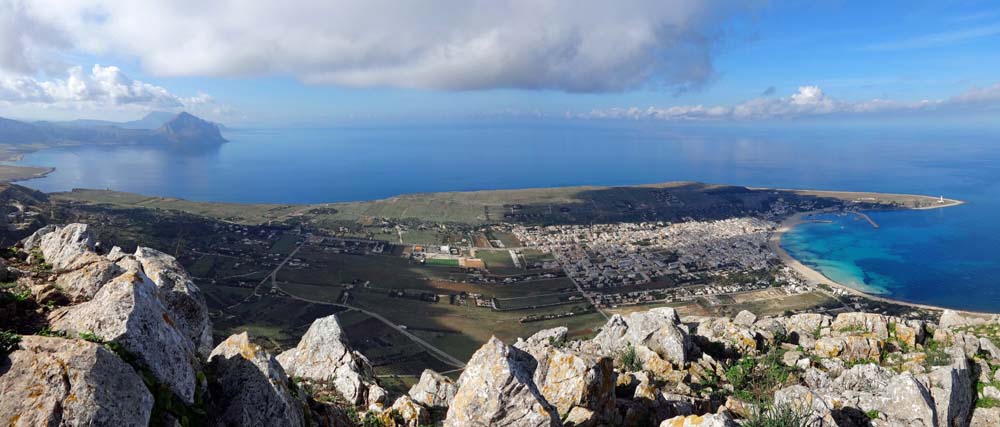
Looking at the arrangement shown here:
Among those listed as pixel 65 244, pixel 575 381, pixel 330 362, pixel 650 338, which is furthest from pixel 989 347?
pixel 65 244

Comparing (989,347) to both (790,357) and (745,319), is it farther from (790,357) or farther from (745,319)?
(745,319)

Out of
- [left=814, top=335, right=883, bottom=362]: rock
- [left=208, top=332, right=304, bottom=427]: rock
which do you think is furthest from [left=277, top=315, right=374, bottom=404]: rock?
[left=814, top=335, right=883, bottom=362]: rock

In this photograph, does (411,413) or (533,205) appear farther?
(533,205)

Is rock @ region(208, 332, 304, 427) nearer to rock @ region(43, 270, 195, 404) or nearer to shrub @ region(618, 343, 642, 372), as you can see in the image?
rock @ region(43, 270, 195, 404)

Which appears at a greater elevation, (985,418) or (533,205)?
(985,418)

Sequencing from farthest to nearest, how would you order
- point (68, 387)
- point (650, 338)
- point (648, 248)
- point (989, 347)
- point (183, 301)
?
1. point (648, 248)
2. point (650, 338)
3. point (989, 347)
4. point (183, 301)
5. point (68, 387)

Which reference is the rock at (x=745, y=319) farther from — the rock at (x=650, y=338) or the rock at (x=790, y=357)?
the rock at (x=650, y=338)

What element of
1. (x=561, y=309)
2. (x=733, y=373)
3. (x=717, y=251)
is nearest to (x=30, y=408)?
(x=733, y=373)
